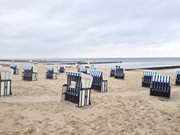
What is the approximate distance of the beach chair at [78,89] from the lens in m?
10.5

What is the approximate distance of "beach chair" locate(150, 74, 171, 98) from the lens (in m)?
13.9

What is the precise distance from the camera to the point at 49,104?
10625 millimetres

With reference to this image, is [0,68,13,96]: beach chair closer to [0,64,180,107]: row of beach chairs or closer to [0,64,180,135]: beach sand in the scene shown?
[0,64,180,107]: row of beach chairs

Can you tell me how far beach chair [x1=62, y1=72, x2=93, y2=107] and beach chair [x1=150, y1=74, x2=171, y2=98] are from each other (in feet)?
15.6

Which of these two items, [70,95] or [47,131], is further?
[70,95]

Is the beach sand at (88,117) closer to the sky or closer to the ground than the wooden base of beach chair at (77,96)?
closer to the ground

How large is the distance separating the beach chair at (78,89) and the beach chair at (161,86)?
4.76m

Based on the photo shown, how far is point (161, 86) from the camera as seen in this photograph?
46.5 feet

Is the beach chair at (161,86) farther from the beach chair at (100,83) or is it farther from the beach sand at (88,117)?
the beach chair at (100,83)

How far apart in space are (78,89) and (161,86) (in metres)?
5.42

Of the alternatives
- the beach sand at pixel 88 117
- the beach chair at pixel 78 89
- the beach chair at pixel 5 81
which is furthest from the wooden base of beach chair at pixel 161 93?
the beach chair at pixel 5 81

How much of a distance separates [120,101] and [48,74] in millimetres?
11703

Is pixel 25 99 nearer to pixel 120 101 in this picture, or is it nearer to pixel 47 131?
pixel 120 101

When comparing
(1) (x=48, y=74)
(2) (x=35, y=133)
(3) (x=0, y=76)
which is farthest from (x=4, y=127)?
(1) (x=48, y=74)
